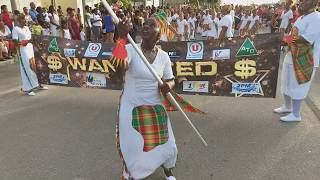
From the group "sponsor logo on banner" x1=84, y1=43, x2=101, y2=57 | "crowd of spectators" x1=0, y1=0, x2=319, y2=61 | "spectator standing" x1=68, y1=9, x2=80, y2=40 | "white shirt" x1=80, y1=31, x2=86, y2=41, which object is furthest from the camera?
"white shirt" x1=80, y1=31, x2=86, y2=41

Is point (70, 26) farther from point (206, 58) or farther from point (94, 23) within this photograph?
point (206, 58)

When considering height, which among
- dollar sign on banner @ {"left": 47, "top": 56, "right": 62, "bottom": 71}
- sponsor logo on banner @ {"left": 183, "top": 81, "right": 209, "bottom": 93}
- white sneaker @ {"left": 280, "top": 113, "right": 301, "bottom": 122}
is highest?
dollar sign on banner @ {"left": 47, "top": 56, "right": 62, "bottom": 71}

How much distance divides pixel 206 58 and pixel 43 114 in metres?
2.99

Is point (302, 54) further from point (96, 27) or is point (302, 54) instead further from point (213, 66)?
point (96, 27)

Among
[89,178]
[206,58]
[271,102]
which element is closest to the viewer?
[89,178]

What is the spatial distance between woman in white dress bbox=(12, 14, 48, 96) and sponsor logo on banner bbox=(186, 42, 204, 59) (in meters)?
3.54

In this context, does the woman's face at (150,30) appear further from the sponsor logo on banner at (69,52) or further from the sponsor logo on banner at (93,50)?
the sponsor logo on banner at (69,52)

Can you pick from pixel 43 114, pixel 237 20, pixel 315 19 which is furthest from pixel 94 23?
pixel 315 19

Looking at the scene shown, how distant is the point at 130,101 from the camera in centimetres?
373

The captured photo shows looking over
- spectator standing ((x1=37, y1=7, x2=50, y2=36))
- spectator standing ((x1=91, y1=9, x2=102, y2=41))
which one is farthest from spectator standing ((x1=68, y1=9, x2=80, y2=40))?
spectator standing ((x1=91, y1=9, x2=102, y2=41))

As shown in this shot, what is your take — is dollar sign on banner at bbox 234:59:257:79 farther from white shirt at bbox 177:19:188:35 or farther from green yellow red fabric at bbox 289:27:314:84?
white shirt at bbox 177:19:188:35

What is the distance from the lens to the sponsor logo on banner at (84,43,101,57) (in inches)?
284

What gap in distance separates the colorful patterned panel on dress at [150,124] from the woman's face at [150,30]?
65cm

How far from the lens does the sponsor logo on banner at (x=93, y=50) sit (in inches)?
284
